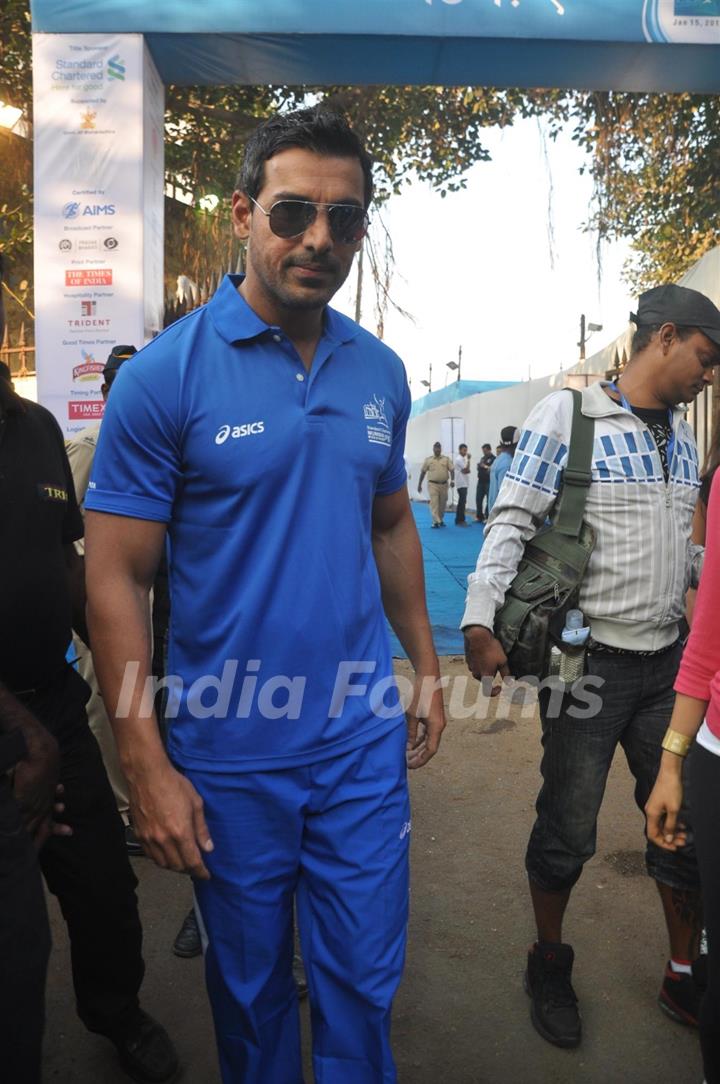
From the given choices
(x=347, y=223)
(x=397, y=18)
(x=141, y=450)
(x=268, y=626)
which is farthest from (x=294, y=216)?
(x=397, y=18)

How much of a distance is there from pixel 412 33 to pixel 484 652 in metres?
4.37

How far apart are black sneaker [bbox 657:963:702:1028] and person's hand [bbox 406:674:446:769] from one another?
1.26 m

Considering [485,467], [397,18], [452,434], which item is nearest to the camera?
[397,18]

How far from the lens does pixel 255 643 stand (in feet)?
6.35

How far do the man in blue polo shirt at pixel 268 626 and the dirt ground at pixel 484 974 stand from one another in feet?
3.29

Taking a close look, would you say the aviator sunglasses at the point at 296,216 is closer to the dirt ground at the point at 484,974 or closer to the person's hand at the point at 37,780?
the person's hand at the point at 37,780

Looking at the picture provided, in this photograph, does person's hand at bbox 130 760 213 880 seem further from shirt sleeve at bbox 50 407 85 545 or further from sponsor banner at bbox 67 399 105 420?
sponsor banner at bbox 67 399 105 420

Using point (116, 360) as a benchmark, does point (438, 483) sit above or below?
below

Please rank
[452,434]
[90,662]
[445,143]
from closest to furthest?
1. [90,662]
2. [445,143]
3. [452,434]

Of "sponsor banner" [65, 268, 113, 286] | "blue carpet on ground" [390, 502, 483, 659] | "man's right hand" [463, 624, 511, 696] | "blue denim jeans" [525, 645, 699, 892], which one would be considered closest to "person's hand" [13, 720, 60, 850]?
"man's right hand" [463, 624, 511, 696]

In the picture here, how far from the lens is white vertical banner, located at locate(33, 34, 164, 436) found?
580 cm

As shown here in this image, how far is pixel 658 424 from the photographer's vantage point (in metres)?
3.00

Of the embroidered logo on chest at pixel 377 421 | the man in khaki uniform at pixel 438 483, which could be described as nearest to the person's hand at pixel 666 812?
the embroidered logo on chest at pixel 377 421

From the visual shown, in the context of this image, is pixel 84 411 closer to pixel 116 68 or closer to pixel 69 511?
pixel 116 68
